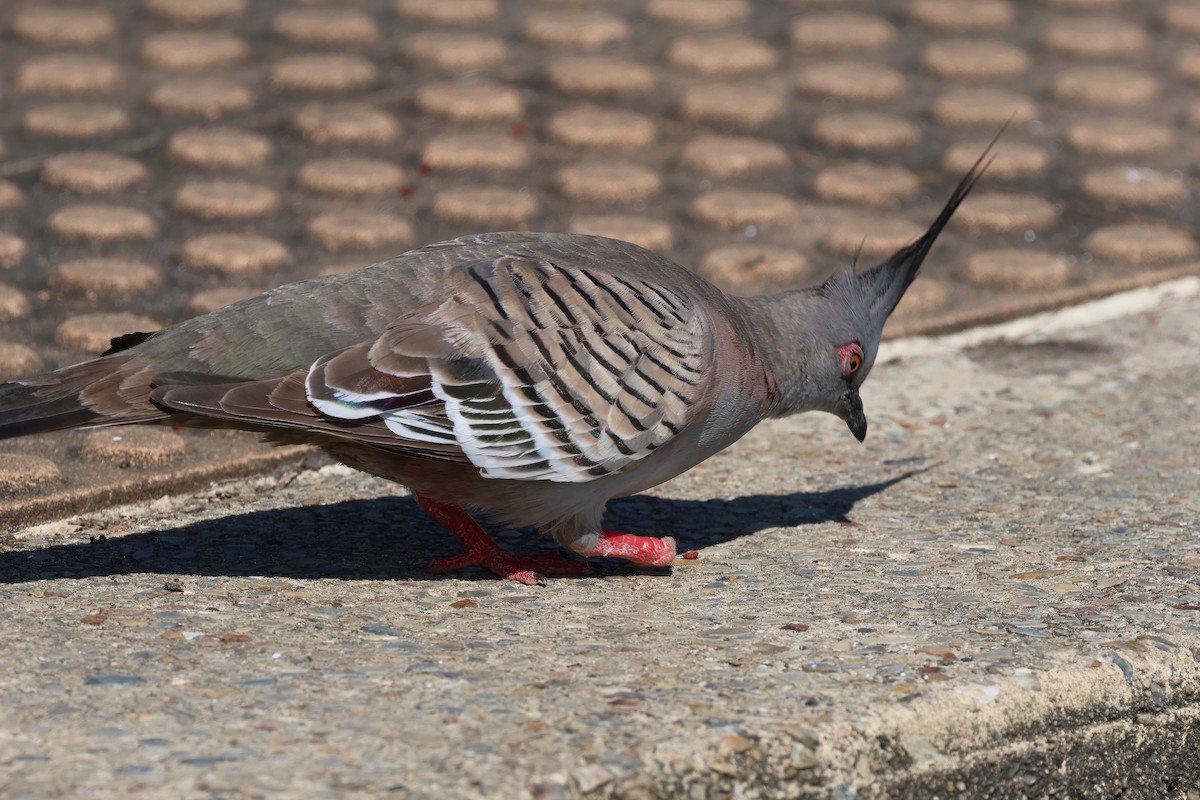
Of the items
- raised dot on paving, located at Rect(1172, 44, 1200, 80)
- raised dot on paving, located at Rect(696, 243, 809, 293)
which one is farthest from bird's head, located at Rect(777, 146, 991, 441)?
raised dot on paving, located at Rect(1172, 44, 1200, 80)

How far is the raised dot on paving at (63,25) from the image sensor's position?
7.30m

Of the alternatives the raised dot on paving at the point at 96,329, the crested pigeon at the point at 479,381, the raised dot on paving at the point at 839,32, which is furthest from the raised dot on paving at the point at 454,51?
the crested pigeon at the point at 479,381

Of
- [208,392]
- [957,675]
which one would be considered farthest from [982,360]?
[208,392]

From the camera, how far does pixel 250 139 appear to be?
6.59 meters

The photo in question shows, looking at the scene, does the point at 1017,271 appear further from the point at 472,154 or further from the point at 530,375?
the point at 530,375

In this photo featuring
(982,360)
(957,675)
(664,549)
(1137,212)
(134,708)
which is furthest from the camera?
(1137,212)

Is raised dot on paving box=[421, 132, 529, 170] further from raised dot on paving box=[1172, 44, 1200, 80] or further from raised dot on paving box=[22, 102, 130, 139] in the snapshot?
raised dot on paving box=[1172, 44, 1200, 80]

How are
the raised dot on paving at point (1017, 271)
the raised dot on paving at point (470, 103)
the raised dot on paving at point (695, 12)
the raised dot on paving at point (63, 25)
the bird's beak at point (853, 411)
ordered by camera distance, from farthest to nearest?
the raised dot on paving at point (695, 12) → the raised dot on paving at point (63, 25) → the raised dot on paving at point (470, 103) → the raised dot on paving at point (1017, 271) → the bird's beak at point (853, 411)

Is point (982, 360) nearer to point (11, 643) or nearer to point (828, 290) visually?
point (828, 290)

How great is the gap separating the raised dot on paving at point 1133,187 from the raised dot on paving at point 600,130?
1937mm

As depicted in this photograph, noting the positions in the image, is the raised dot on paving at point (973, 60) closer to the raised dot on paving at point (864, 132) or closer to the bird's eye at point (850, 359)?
the raised dot on paving at point (864, 132)

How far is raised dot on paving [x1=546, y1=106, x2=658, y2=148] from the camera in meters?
6.81

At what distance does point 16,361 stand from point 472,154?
235 centimetres

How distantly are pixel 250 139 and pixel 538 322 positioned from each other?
10.9 feet
